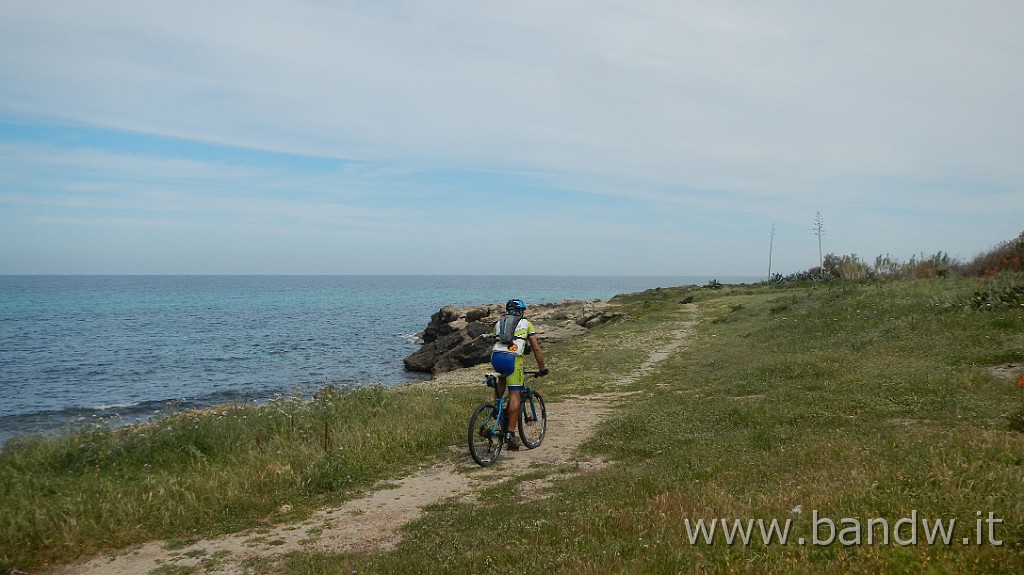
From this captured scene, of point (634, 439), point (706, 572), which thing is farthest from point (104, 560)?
point (634, 439)

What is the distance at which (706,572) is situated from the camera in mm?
5023

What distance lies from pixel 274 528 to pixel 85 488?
3.96m

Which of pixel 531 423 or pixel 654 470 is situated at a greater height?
pixel 654 470

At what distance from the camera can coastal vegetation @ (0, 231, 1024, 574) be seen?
18.5 feet

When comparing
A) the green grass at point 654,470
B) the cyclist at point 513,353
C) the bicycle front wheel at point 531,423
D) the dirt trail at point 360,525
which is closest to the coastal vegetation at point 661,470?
the green grass at point 654,470

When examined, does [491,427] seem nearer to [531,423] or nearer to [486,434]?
[486,434]

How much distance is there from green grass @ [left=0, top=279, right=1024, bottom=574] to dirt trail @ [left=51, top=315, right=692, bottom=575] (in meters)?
0.41


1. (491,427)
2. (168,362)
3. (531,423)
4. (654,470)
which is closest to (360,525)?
(491,427)

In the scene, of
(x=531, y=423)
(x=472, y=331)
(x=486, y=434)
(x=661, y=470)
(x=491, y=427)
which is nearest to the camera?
(x=661, y=470)

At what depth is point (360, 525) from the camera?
9.20 meters

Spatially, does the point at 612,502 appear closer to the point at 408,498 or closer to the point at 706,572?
the point at 706,572

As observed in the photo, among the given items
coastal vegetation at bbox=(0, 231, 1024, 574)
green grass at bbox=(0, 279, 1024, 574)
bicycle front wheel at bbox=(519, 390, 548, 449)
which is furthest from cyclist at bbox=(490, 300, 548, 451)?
green grass at bbox=(0, 279, 1024, 574)

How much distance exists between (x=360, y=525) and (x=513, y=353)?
426cm

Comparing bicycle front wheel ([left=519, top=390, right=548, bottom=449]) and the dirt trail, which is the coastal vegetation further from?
bicycle front wheel ([left=519, top=390, right=548, bottom=449])
